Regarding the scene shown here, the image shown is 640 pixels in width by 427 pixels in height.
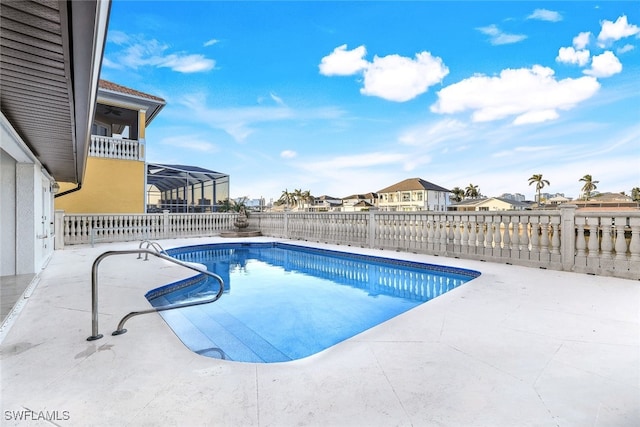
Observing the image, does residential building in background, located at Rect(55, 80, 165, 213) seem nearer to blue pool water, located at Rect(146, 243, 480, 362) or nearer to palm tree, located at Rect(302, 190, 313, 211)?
blue pool water, located at Rect(146, 243, 480, 362)

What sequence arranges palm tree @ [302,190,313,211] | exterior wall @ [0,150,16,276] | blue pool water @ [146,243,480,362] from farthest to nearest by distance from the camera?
palm tree @ [302,190,313,211] → exterior wall @ [0,150,16,276] → blue pool water @ [146,243,480,362]

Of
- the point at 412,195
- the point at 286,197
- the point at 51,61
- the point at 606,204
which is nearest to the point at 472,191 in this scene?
the point at 412,195

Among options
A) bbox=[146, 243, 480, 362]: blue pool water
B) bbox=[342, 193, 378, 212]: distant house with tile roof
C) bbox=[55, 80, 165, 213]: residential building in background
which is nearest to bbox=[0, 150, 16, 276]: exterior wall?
bbox=[146, 243, 480, 362]: blue pool water

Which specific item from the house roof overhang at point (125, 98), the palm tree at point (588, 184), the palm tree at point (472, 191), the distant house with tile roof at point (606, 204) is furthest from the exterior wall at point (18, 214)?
the palm tree at point (472, 191)

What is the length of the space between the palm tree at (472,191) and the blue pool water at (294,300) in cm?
7064

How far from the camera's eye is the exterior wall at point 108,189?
12.9 m

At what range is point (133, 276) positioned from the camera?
5645 mm

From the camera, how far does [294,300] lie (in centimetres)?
514

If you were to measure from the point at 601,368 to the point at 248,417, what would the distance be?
2582 millimetres

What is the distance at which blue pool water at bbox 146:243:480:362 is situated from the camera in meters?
3.38

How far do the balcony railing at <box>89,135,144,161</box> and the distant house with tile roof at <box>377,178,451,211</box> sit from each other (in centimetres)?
3599
